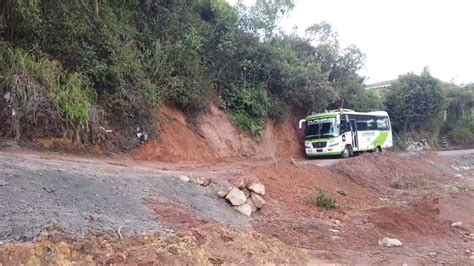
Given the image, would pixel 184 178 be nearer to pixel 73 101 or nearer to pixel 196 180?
pixel 196 180

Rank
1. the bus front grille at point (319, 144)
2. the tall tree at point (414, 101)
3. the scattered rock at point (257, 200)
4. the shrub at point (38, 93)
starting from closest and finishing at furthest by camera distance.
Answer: the scattered rock at point (257, 200), the shrub at point (38, 93), the bus front grille at point (319, 144), the tall tree at point (414, 101)

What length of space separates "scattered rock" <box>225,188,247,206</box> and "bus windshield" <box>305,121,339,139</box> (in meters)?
13.7

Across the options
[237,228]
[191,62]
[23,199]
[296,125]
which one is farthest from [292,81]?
[23,199]

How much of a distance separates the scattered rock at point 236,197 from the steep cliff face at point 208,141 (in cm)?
597

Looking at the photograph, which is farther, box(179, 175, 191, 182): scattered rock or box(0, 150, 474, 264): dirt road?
box(179, 175, 191, 182): scattered rock

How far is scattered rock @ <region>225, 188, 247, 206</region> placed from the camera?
8891mm

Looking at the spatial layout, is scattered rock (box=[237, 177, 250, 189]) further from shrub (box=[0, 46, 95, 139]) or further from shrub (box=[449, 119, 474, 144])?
shrub (box=[449, 119, 474, 144])

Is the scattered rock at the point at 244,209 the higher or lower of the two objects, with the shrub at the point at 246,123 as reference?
lower

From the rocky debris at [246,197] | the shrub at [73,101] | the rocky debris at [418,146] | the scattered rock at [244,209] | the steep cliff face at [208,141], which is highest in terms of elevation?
the shrub at [73,101]

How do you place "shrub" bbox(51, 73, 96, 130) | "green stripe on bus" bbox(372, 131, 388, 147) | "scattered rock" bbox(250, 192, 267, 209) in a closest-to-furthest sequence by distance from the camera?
"scattered rock" bbox(250, 192, 267, 209)
"shrub" bbox(51, 73, 96, 130)
"green stripe on bus" bbox(372, 131, 388, 147)

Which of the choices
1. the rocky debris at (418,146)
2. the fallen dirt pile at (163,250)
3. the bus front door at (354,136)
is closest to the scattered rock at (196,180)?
the fallen dirt pile at (163,250)

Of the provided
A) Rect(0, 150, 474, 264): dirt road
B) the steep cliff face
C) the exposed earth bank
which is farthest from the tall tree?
Rect(0, 150, 474, 264): dirt road

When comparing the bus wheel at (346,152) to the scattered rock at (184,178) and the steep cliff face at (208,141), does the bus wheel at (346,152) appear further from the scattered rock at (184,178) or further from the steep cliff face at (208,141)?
the scattered rock at (184,178)

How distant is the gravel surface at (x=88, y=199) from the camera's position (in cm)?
562
